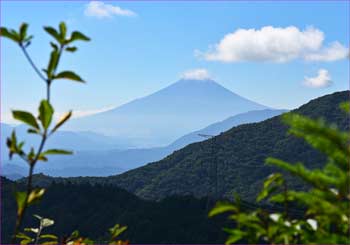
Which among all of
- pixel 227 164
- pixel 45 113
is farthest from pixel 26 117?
pixel 227 164

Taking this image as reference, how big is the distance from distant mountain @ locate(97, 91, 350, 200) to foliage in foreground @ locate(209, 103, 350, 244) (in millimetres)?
99996

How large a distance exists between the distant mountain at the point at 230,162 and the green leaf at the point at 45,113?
10037cm

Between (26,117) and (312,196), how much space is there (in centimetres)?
107

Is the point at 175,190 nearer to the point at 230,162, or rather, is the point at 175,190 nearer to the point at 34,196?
the point at 230,162

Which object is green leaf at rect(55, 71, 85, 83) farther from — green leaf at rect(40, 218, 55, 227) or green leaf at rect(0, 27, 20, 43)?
green leaf at rect(40, 218, 55, 227)

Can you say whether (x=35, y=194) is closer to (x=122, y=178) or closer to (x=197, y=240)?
(x=197, y=240)

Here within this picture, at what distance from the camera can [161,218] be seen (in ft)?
227

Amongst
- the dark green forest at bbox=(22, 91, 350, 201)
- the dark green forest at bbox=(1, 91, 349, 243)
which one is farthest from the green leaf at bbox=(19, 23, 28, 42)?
the dark green forest at bbox=(22, 91, 350, 201)

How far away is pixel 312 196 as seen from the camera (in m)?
1.92

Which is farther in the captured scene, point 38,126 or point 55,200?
point 55,200

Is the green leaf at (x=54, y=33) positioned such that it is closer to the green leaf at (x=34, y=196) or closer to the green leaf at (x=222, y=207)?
the green leaf at (x=34, y=196)

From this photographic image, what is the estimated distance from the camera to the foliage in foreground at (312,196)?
183 centimetres

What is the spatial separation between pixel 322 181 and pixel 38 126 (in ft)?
3.38

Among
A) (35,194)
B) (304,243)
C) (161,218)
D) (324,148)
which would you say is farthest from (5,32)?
(161,218)
